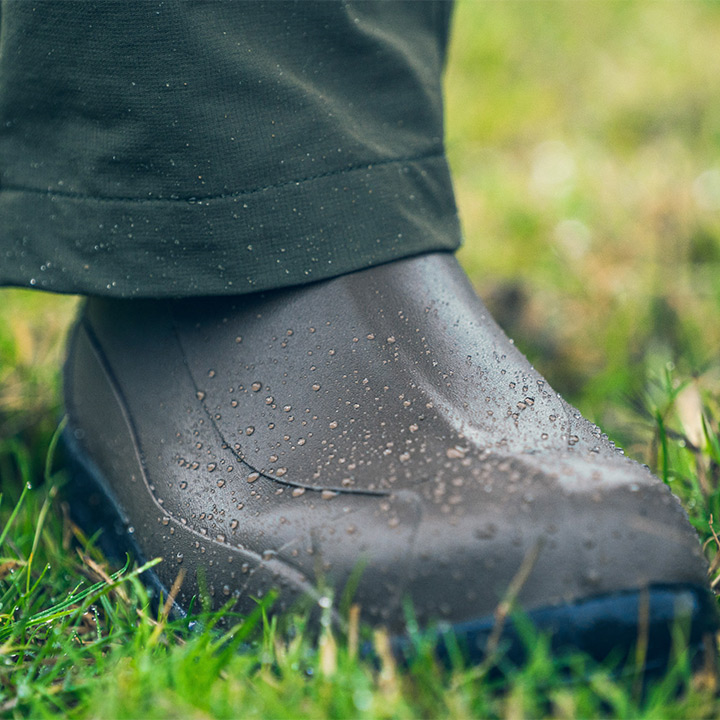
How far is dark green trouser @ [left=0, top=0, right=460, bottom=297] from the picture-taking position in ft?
3.20

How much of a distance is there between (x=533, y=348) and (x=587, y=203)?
0.85 meters

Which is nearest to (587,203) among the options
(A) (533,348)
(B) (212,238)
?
(A) (533,348)

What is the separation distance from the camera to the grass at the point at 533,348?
0.72 m

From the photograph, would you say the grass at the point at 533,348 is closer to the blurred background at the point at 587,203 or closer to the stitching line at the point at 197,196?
the blurred background at the point at 587,203

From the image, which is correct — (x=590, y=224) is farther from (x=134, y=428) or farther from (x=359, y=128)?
(x=134, y=428)

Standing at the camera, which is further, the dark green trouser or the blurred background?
the blurred background

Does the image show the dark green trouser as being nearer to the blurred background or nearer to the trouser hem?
the trouser hem

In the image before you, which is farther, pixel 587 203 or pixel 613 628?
pixel 587 203

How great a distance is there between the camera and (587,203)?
98.1 inches

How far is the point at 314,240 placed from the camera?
3.34 ft

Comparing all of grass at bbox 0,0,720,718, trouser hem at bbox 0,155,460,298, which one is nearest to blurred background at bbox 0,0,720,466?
grass at bbox 0,0,720,718

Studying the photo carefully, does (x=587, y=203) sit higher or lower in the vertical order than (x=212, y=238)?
lower

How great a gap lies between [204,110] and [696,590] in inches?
30.1

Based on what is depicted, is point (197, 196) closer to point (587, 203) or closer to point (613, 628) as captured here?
point (613, 628)
